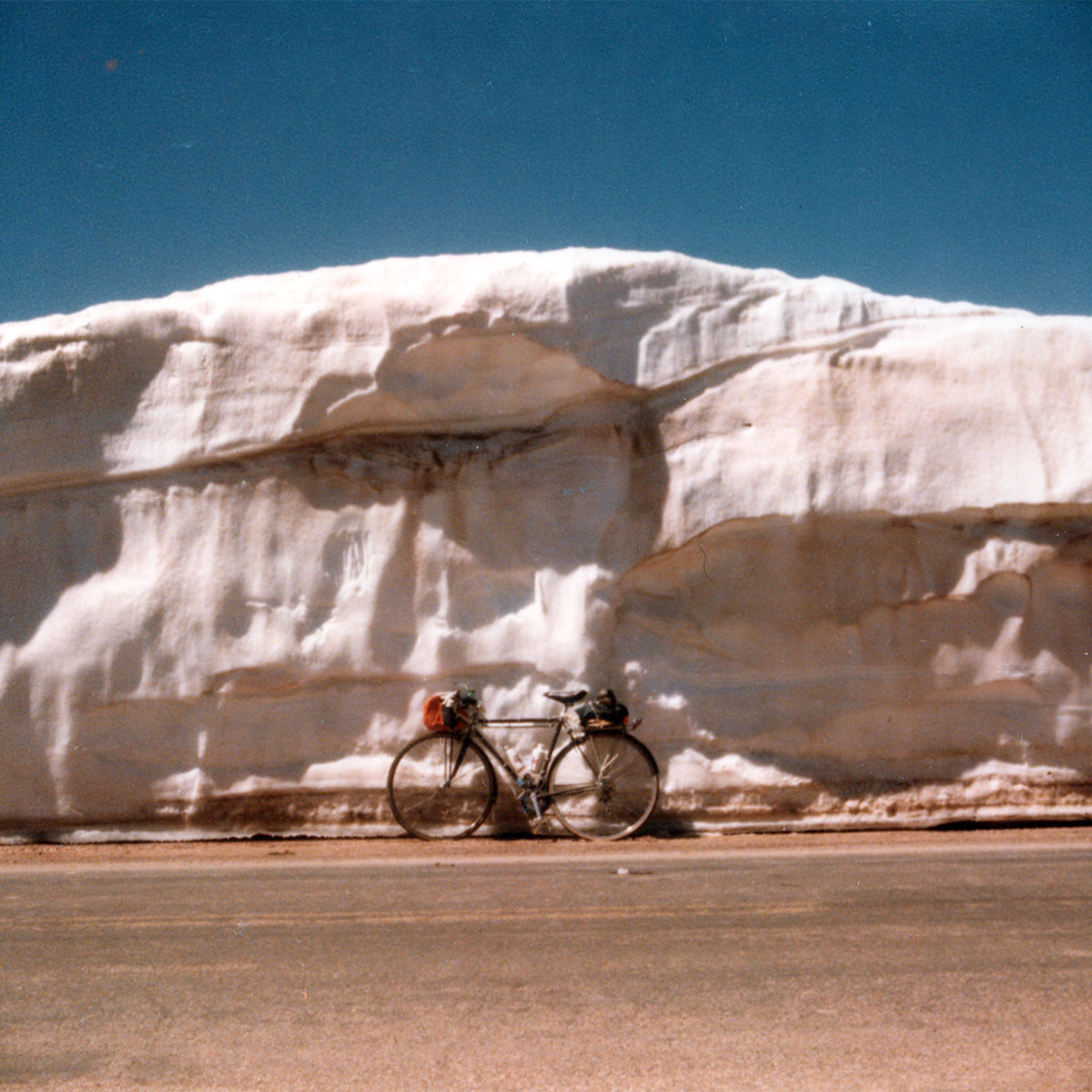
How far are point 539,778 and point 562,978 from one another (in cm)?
366

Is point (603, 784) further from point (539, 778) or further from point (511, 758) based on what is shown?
point (511, 758)

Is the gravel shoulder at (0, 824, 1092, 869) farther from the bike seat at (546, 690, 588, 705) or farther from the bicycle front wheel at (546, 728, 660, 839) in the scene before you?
the bike seat at (546, 690, 588, 705)

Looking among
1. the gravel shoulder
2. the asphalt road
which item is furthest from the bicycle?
the asphalt road

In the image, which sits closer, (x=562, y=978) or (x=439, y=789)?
(x=562, y=978)

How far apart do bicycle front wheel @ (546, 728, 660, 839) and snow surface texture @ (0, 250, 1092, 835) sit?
0.32 meters

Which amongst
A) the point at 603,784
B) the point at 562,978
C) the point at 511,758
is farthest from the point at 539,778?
the point at 562,978

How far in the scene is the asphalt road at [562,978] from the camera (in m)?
3.13

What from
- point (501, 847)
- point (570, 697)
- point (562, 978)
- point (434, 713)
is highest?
point (570, 697)

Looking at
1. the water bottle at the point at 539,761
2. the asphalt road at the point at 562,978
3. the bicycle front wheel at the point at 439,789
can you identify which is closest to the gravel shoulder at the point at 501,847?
the bicycle front wheel at the point at 439,789

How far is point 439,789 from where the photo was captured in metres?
7.72

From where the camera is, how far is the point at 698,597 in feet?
26.9

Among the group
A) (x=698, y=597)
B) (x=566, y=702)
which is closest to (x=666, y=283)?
(x=698, y=597)

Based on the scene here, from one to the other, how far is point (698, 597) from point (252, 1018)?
5153 mm

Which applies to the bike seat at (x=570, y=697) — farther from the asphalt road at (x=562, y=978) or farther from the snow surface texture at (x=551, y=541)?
the asphalt road at (x=562, y=978)
